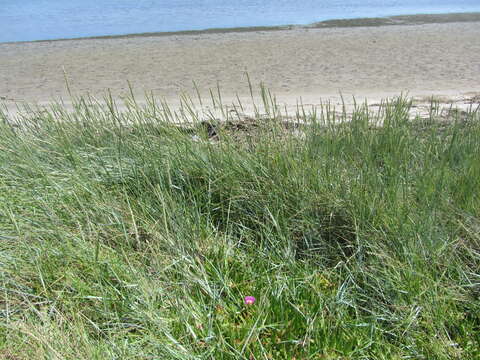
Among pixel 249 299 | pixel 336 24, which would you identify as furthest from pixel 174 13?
pixel 249 299

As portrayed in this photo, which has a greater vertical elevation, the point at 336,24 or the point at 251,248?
the point at 251,248

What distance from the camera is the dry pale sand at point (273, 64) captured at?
26.7 feet

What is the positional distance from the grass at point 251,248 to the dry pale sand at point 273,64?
3.54 meters

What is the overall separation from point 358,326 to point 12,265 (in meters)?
1.44

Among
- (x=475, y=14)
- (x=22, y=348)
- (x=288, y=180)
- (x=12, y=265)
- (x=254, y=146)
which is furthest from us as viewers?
(x=475, y=14)

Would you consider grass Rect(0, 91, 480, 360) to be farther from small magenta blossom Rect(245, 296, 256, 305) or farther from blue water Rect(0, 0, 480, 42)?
blue water Rect(0, 0, 480, 42)

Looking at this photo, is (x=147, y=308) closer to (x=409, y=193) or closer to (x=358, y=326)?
(x=358, y=326)

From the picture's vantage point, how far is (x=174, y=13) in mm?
24438

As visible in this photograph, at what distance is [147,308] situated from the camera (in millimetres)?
2008

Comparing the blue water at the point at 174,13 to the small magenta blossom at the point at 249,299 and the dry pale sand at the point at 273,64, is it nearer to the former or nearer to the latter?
the dry pale sand at the point at 273,64

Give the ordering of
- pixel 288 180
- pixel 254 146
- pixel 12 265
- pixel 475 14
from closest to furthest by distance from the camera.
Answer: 1. pixel 12 265
2. pixel 288 180
3. pixel 254 146
4. pixel 475 14

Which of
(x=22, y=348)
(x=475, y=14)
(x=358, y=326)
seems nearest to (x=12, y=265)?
(x=22, y=348)

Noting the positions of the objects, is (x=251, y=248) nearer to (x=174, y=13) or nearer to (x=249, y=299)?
(x=249, y=299)

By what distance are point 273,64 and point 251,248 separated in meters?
8.20
